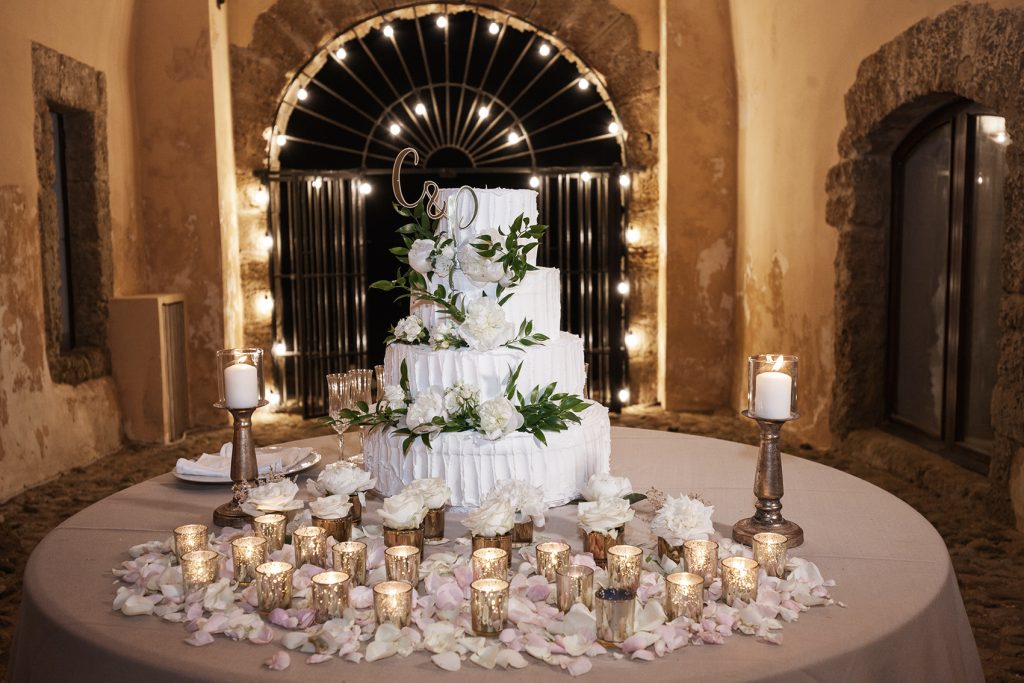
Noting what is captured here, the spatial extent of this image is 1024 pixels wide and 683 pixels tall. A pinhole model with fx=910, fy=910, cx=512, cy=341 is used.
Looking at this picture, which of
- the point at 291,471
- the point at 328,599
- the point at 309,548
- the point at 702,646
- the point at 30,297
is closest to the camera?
the point at 702,646

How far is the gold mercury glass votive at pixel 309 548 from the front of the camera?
5.90 ft

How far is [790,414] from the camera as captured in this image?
1967 millimetres

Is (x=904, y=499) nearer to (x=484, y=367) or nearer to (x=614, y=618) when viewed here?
(x=484, y=367)

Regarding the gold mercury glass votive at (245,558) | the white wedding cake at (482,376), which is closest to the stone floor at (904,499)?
the white wedding cake at (482,376)

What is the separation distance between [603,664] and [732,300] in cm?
564

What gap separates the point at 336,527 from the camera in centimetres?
193

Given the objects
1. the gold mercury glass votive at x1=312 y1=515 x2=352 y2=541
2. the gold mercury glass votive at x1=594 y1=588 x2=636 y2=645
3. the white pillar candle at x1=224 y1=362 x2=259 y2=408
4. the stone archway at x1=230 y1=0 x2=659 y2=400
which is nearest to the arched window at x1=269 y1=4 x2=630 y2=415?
the stone archway at x1=230 y1=0 x2=659 y2=400

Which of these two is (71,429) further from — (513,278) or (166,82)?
(513,278)

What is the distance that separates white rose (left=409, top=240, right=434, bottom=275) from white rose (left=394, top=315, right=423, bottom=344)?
14 cm

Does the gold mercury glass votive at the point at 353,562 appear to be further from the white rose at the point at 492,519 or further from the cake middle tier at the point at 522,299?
the cake middle tier at the point at 522,299

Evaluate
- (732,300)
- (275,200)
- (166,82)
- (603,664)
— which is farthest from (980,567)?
(166,82)

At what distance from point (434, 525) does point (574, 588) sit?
481 millimetres

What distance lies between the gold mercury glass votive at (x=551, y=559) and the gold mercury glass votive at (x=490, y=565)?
0.09 m

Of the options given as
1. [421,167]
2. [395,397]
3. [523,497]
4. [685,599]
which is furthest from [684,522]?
[421,167]
